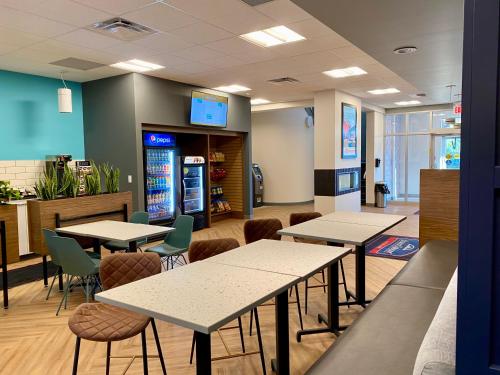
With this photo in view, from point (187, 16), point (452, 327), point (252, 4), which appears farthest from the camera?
point (187, 16)

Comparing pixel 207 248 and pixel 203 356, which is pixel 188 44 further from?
pixel 203 356

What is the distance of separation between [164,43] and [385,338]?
4133 millimetres

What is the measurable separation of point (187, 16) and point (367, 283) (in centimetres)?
347

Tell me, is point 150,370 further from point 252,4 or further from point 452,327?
point 252,4

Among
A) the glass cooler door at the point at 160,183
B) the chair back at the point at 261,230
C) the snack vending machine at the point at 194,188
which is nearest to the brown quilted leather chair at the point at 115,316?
the chair back at the point at 261,230

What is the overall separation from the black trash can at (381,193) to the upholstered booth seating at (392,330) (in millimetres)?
8424

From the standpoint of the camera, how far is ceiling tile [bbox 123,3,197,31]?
Result: 3701 millimetres

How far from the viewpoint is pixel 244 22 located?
13.4ft

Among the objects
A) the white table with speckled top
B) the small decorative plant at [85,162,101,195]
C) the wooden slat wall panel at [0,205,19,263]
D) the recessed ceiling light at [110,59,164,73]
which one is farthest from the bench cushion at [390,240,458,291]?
the wooden slat wall panel at [0,205,19,263]

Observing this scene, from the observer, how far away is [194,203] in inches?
315

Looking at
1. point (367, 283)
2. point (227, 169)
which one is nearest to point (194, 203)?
point (227, 169)

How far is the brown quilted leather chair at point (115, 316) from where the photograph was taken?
217 centimetres

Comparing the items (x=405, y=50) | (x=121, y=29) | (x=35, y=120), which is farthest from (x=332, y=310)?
(x=35, y=120)

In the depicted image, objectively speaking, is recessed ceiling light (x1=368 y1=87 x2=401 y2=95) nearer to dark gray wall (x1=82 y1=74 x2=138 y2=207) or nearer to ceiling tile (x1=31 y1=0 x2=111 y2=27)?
dark gray wall (x1=82 y1=74 x2=138 y2=207)
